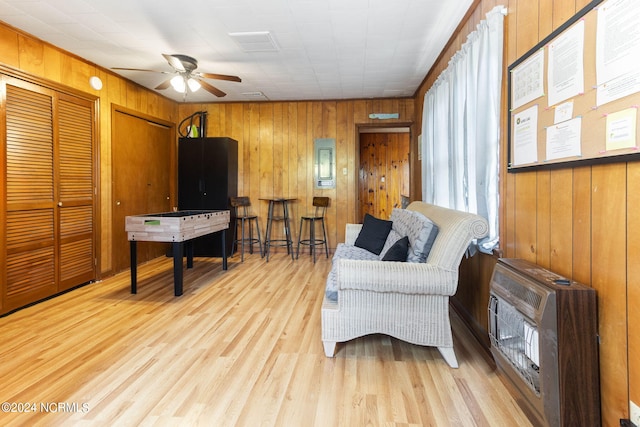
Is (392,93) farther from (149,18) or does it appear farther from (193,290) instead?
(193,290)

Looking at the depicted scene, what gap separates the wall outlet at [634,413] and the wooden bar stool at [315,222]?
162 inches

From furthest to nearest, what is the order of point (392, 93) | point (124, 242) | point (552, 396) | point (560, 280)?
1. point (392, 93)
2. point (124, 242)
3. point (560, 280)
4. point (552, 396)

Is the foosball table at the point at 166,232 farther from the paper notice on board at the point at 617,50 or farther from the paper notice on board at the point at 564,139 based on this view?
the paper notice on board at the point at 617,50

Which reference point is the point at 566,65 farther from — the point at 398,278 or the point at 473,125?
the point at 398,278

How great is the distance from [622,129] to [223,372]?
222cm

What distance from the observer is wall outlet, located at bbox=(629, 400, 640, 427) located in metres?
1.15

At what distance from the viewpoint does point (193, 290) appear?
143 inches

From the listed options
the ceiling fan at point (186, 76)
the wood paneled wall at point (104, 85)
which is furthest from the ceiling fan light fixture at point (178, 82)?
the wood paneled wall at point (104, 85)

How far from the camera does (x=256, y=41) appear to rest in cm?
334

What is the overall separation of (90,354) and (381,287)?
1965 millimetres

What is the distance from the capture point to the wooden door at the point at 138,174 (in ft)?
14.3

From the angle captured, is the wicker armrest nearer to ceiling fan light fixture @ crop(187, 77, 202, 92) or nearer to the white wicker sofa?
the white wicker sofa

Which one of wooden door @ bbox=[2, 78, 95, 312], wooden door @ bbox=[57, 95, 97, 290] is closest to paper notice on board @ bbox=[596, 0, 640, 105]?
wooden door @ bbox=[2, 78, 95, 312]

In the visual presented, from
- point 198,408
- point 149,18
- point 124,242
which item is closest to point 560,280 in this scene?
point 198,408
